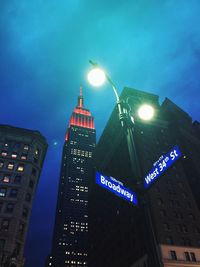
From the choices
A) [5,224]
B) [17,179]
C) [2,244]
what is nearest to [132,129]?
[2,244]

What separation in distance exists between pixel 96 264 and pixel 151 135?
165 feet

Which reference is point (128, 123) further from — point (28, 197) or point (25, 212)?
point (28, 197)

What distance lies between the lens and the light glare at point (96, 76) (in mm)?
10570

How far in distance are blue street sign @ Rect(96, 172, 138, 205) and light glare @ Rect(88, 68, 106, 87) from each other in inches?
185

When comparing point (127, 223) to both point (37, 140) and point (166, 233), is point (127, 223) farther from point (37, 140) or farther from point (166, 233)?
point (37, 140)

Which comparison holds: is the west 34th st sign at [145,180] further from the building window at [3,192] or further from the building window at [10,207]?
the building window at [3,192]

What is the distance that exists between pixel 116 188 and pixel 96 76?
207 inches

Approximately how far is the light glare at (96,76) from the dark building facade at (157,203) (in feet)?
51.3

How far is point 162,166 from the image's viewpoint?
26.6ft

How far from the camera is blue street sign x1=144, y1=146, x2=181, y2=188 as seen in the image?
7889 mm

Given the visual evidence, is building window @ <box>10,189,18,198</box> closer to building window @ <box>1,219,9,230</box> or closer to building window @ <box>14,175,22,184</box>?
building window @ <box>14,175,22,184</box>

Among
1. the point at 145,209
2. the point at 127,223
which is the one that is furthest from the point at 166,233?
the point at 145,209

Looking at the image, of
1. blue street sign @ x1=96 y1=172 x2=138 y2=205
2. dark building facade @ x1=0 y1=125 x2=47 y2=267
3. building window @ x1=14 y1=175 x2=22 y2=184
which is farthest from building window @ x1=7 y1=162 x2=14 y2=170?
blue street sign @ x1=96 y1=172 x2=138 y2=205

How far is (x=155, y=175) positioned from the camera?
791cm
